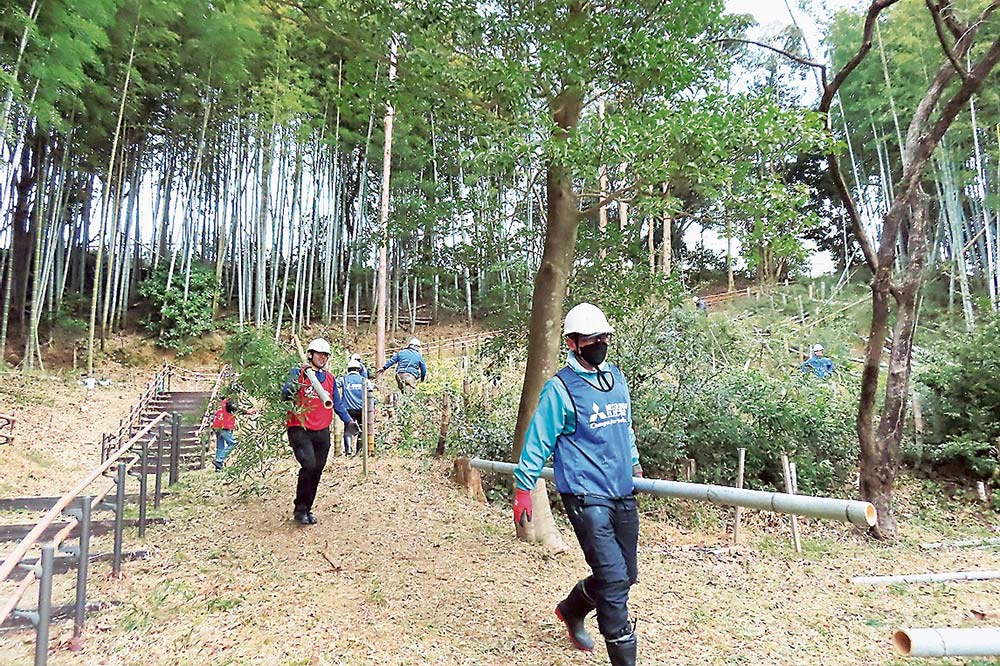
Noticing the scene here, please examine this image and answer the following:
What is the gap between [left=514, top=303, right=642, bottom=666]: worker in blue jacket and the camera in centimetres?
241

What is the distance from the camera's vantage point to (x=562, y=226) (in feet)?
15.0

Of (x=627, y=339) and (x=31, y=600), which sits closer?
(x=31, y=600)

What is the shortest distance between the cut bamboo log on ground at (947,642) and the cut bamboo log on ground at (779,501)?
60 cm

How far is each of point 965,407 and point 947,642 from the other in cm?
750

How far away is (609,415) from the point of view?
2.57m

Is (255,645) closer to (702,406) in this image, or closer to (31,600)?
(31,600)

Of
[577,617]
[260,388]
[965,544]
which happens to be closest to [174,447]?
[260,388]

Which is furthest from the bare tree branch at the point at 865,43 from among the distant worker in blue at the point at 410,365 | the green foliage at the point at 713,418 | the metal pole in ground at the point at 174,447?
the metal pole in ground at the point at 174,447

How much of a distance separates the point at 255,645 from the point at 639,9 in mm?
4314

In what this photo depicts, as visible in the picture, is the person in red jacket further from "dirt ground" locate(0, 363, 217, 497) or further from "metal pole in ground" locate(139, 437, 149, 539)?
"dirt ground" locate(0, 363, 217, 497)

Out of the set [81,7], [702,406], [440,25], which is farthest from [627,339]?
[81,7]

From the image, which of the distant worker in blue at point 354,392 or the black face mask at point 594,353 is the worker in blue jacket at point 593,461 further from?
the distant worker in blue at point 354,392

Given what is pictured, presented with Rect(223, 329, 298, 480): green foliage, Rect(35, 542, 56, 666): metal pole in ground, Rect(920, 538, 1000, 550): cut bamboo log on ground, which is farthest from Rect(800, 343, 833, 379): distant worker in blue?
Rect(35, 542, 56, 666): metal pole in ground

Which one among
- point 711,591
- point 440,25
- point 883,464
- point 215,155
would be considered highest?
point 215,155
